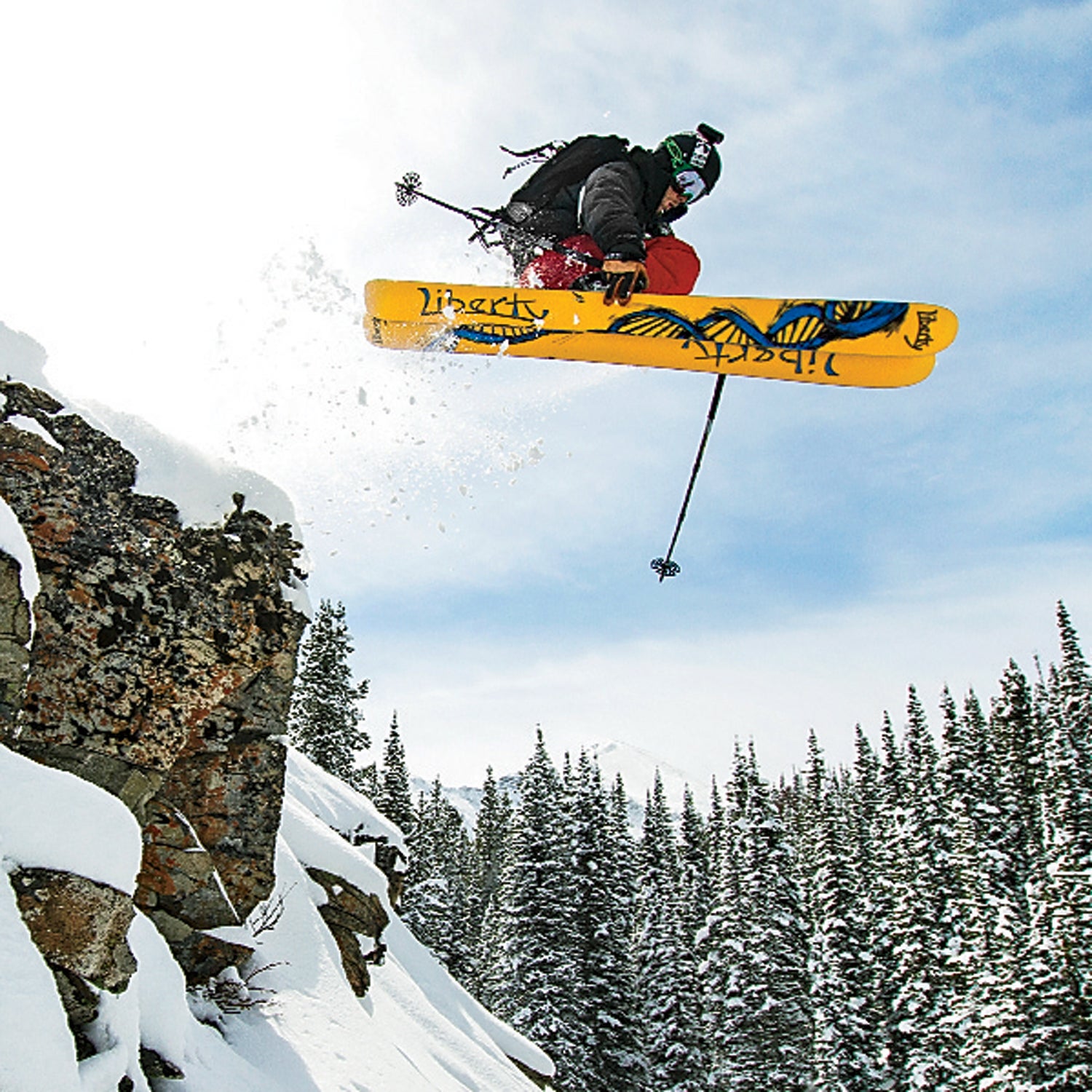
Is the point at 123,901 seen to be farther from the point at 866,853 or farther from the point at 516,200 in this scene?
the point at 866,853

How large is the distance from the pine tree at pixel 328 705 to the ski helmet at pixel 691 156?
25401 mm

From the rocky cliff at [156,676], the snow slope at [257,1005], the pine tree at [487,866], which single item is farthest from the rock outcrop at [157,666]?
the pine tree at [487,866]

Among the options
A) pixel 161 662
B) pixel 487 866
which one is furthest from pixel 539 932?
pixel 487 866

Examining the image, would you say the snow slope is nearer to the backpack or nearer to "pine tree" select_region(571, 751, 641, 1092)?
the backpack

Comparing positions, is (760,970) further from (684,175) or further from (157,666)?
(684,175)

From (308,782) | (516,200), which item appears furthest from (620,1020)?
(516,200)

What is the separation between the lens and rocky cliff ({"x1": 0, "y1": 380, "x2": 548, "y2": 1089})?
6133mm

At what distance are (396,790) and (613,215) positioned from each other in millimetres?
29931

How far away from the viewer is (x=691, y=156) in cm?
812

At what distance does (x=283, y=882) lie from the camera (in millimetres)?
9750

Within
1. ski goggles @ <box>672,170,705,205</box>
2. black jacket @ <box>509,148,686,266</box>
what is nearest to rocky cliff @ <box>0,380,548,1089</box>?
black jacket @ <box>509,148,686,266</box>

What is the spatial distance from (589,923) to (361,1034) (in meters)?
20.4

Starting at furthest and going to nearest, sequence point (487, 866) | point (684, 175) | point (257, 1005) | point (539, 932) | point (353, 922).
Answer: point (487, 866)
point (539, 932)
point (353, 922)
point (684, 175)
point (257, 1005)

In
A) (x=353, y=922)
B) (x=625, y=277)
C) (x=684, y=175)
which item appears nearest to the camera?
(x=625, y=277)
